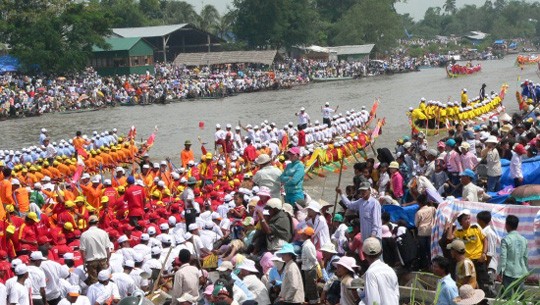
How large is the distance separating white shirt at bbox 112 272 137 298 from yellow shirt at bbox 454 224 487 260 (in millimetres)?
3098

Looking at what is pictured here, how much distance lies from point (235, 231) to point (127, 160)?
10011 mm

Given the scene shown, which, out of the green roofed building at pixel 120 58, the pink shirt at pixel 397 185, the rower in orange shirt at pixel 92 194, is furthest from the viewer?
the green roofed building at pixel 120 58

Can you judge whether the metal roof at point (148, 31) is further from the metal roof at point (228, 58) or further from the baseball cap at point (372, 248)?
the baseball cap at point (372, 248)

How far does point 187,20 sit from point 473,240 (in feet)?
239

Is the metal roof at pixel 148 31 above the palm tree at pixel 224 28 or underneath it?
above

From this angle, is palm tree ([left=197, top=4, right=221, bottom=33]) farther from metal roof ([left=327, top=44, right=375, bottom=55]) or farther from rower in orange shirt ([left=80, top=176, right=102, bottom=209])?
rower in orange shirt ([left=80, top=176, right=102, bottom=209])

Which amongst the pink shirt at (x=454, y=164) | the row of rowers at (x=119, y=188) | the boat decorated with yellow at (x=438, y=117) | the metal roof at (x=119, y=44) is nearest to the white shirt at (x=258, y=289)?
the row of rowers at (x=119, y=188)

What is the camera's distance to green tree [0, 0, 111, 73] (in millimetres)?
39500

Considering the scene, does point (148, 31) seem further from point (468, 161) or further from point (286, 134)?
point (468, 161)

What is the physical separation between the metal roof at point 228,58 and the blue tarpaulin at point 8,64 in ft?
44.5

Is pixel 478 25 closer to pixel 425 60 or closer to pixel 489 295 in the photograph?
pixel 425 60

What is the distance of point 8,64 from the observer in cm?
3953

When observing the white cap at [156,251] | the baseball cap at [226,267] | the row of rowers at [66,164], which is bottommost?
the row of rowers at [66,164]

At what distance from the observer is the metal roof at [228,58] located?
2014 inches
